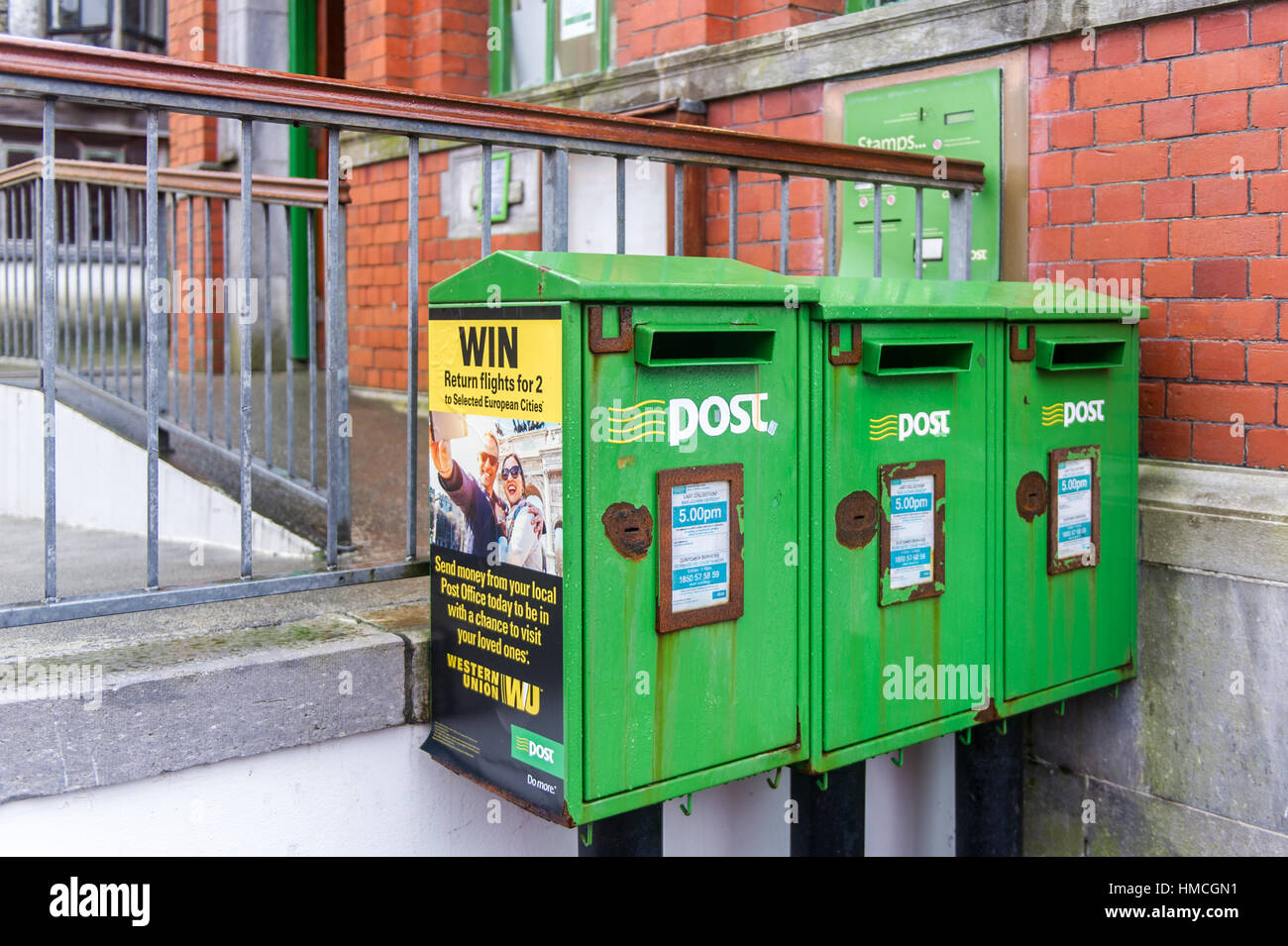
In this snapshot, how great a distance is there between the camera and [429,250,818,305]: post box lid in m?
2.28

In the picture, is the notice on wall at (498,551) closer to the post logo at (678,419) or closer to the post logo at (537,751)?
the post logo at (537,751)

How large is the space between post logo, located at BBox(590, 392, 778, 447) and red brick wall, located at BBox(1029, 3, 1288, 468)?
5.65ft

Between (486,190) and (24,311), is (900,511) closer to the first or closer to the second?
(486,190)

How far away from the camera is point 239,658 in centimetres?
247

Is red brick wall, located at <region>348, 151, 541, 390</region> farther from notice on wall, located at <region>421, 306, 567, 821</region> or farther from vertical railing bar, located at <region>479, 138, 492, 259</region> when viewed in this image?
notice on wall, located at <region>421, 306, 567, 821</region>

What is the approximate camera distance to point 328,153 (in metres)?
2.87

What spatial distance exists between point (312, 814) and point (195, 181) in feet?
9.33


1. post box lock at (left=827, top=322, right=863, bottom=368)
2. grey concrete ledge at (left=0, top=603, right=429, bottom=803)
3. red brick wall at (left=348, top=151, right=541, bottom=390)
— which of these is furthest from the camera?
red brick wall at (left=348, top=151, right=541, bottom=390)

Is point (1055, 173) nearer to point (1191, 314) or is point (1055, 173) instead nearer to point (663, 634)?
point (1191, 314)

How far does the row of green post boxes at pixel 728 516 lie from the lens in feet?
7.64

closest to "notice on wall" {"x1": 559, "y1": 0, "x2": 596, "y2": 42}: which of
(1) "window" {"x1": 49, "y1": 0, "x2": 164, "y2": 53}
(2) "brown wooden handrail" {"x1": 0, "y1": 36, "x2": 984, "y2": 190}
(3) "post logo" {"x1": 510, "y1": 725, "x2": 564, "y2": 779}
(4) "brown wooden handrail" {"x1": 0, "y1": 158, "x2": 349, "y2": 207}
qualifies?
(4) "brown wooden handrail" {"x1": 0, "y1": 158, "x2": 349, "y2": 207}

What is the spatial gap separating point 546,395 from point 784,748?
97cm
